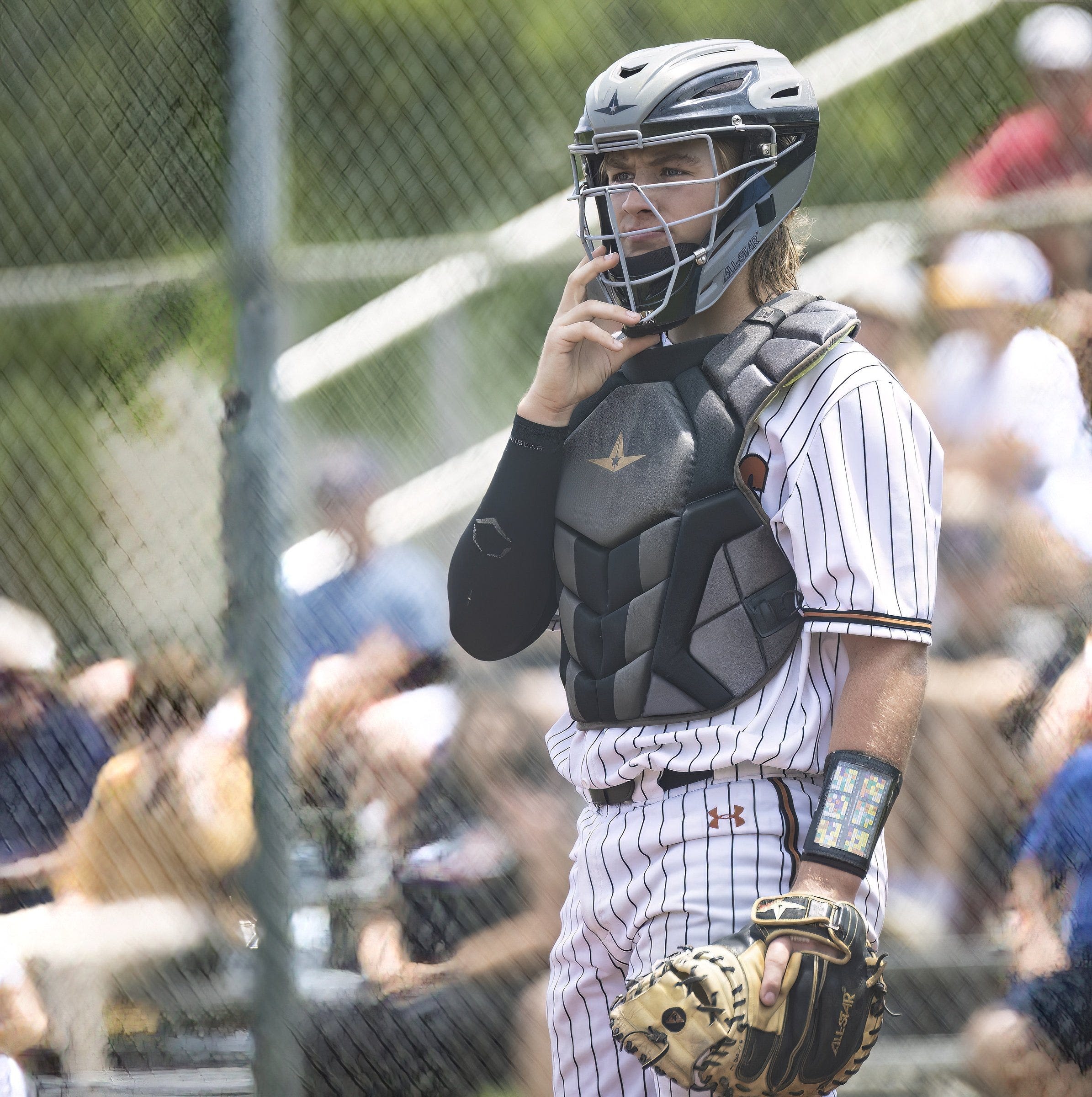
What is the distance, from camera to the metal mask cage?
1762 millimetres

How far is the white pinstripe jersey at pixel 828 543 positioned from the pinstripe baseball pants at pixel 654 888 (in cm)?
5

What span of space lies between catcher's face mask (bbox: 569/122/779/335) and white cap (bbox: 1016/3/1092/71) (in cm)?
139

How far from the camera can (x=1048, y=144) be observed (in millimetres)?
2857

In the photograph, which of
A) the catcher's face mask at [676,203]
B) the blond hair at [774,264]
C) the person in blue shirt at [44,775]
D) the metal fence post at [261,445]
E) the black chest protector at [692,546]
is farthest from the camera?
the person in blue shirt at [44,775]

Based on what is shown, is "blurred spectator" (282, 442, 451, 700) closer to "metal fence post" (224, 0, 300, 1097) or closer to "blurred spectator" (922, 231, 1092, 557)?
"metal fence post" (224, 0, 300, 1097)

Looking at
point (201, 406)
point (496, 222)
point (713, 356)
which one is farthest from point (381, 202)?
point (713, 356)

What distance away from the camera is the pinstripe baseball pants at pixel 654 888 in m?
1.62

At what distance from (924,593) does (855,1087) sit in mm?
1700

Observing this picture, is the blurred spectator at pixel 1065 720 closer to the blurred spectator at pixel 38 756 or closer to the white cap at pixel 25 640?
the blurred spectator at pixel 38 756

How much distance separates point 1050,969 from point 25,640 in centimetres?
251

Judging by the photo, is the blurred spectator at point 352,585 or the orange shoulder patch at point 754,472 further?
the blurred spectator at point 352,585

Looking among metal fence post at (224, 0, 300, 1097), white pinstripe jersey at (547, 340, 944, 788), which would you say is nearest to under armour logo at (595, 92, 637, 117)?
white pinstripe jersey at (547, 340, 944, 788)

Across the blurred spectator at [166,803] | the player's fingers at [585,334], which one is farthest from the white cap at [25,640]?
the player's fingers at [585,334]

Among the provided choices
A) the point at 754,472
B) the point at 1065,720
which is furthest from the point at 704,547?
the point at 1065,720
